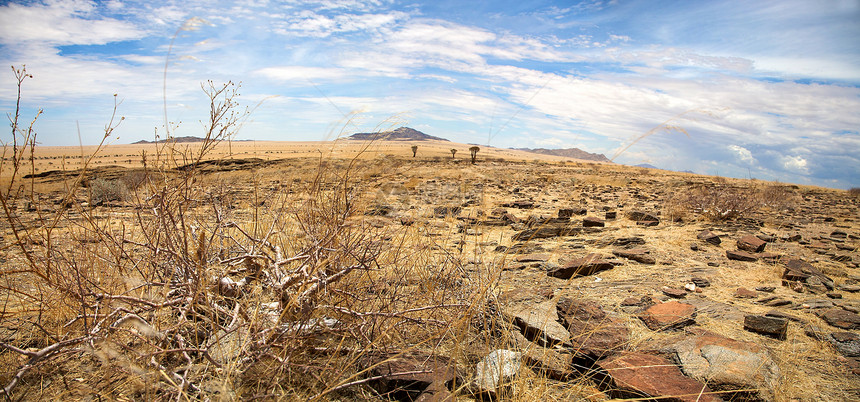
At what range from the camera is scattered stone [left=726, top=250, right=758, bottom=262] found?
434cm

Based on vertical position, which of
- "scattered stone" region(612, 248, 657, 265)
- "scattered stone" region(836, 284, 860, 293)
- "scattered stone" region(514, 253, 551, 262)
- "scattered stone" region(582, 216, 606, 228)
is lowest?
"scattered stone" region(836, 284, 860, 293)

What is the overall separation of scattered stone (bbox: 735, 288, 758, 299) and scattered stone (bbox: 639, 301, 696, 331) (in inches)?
31.1

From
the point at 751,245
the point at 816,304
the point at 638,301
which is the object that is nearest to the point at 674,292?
the point at 638,301

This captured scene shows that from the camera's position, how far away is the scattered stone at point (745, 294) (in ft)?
11.1

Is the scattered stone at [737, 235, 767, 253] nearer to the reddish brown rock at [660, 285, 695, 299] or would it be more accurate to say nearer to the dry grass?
the dry grass

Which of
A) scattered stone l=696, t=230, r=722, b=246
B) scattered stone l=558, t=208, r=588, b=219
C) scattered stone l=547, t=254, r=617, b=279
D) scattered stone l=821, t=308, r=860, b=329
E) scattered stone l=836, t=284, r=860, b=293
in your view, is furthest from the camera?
scattered stone l=558, t=208, r=588, b=219

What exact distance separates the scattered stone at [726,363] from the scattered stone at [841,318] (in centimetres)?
91

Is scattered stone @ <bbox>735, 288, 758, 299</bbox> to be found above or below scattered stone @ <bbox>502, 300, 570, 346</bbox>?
below

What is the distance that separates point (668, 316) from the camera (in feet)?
9.14

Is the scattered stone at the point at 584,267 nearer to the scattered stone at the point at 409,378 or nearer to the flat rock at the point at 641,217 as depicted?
the scattered stone at the point at 409,378

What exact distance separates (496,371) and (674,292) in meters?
2.25

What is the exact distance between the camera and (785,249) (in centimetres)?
489

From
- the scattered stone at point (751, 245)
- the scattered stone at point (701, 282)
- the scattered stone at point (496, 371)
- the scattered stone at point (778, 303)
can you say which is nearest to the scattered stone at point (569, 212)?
the scattered stone at point (751, 245)

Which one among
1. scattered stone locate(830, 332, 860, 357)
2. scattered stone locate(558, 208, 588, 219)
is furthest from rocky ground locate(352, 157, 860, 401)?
scattered stone locate(558, 208, 588, 219)
